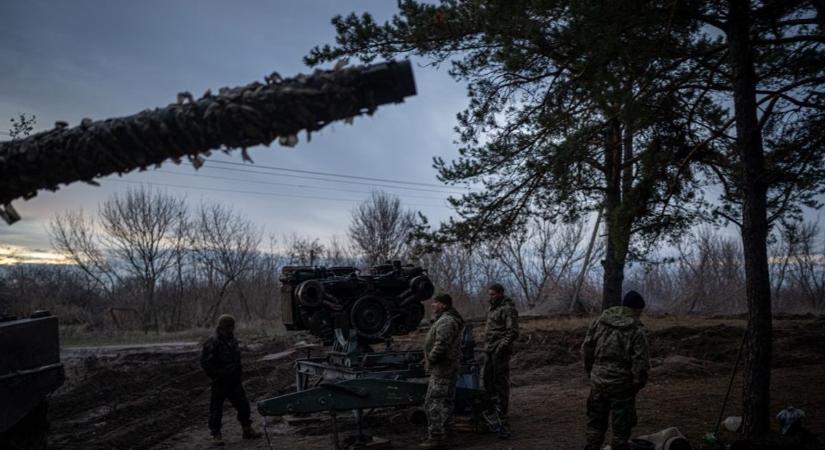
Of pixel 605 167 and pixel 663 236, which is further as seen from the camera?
pixel 605 167

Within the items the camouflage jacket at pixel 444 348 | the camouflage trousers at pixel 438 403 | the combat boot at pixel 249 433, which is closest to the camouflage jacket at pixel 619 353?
the camouflage jacket at pixel 444 348

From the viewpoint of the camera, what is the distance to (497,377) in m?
9.17

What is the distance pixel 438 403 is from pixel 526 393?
4.62 m

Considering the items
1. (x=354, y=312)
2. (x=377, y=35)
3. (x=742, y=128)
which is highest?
(x=377, y=35)

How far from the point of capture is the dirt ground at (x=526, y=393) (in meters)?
9.28

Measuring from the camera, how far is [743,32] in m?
8.09

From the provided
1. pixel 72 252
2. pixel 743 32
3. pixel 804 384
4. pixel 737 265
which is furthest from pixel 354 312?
pixel 737 265

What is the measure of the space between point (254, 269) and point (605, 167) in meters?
35.0

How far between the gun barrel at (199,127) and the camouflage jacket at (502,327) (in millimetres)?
7226

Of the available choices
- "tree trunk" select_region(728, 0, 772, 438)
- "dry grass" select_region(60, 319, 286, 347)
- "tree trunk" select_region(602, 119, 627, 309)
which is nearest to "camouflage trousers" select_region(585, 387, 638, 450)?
"tree trunk" select_region(728, 0, 772, 438)

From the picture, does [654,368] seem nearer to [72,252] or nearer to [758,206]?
[758,206]

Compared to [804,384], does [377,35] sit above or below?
above

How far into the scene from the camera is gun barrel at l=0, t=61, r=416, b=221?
2.20 metres

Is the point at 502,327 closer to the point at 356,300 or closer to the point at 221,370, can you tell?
the point at 356,300
